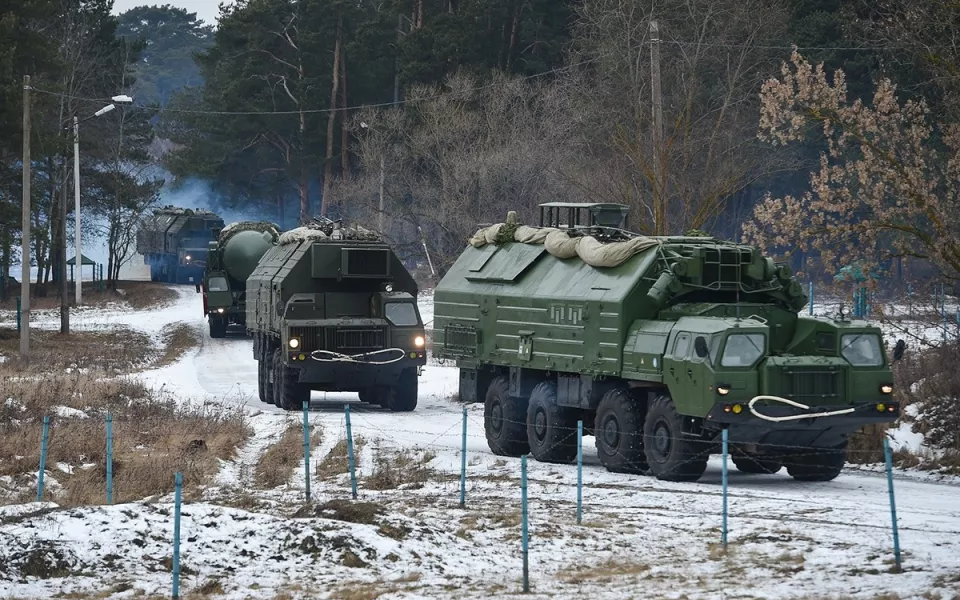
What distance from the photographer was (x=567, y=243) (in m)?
24.4

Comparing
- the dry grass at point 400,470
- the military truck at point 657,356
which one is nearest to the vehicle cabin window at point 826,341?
the military truck at point 657,356

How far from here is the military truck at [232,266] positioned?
49875 mm

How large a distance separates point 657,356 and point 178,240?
58359 mm

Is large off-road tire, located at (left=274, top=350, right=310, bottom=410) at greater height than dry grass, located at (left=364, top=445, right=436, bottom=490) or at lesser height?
greater

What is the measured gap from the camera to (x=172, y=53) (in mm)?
163750

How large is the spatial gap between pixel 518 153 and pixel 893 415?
36.9 m

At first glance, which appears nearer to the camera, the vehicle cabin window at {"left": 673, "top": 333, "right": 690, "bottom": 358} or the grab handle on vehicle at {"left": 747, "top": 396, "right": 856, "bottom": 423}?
the grab handle on vehicle at {"left": 747, "top": 396, "right": 856, "bottom": 423}

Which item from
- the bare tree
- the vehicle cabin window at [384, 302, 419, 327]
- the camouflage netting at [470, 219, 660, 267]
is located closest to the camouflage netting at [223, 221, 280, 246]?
the bare tree

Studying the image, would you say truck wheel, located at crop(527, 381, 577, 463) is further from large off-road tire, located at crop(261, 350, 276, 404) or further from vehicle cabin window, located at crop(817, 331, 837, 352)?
large off-road tire, located at crop(261, 350, 276, 404)

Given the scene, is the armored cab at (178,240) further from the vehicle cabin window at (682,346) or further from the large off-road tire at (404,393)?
the vehicle cabin window at (682,346)

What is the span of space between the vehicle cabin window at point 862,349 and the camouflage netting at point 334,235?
14.9m

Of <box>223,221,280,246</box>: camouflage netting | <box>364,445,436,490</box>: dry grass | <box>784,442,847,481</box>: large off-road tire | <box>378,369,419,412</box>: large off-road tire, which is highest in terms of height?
<box>223,221,280,246</box>: camouflage netting

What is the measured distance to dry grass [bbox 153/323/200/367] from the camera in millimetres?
44250

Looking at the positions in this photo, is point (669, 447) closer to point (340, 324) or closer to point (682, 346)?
point (682, 346)
